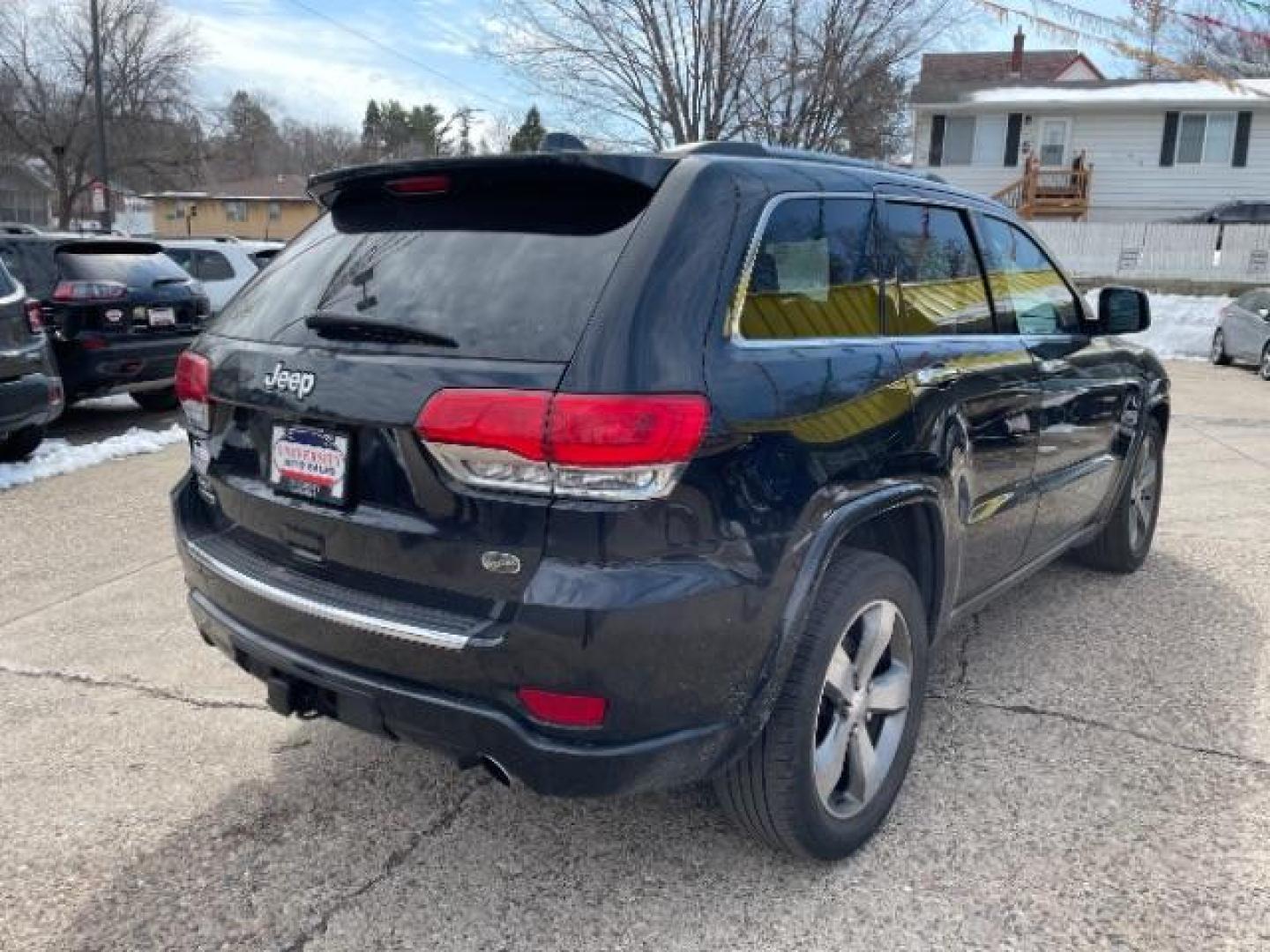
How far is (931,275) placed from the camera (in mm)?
3234

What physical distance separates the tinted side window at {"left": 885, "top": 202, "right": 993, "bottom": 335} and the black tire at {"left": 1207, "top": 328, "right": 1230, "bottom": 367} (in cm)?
1633

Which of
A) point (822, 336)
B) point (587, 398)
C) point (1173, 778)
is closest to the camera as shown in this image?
point (587, 398)

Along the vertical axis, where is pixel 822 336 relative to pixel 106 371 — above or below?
above

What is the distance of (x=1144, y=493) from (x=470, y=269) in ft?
13.5

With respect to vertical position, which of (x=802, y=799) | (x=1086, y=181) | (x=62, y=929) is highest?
(x=1086, y=181)

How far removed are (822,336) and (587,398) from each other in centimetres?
80

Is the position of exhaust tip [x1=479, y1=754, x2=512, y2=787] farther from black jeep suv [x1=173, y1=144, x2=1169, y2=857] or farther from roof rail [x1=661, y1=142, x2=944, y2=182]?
roof rail [x1=661, y1=142, x2=944, y2=182]

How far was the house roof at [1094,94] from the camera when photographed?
2847cm

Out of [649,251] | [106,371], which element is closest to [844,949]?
[649,251]

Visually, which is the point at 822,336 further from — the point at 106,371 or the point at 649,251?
the point at 106,371

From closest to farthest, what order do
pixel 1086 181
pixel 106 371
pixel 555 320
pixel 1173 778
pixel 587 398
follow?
pixel 587 398, pixel 555 320, pixel 1173 778, pixel 106 371, pixel 1086 181

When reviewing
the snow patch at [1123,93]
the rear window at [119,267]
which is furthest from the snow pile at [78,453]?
the snow patch at [1123,93]

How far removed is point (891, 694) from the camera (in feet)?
9.32

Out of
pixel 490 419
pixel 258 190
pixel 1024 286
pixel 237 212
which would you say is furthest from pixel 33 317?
pixel 258 190
